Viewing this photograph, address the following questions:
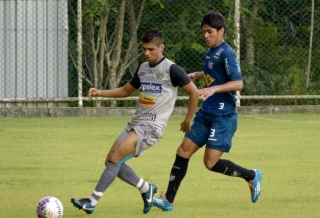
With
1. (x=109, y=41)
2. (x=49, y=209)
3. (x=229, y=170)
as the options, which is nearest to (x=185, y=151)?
(x=229, y=170)

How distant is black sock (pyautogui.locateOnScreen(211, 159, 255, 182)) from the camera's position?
8.28 meters

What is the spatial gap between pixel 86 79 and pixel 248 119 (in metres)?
3.29

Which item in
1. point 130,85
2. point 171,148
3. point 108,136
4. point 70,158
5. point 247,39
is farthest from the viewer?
point 247,39

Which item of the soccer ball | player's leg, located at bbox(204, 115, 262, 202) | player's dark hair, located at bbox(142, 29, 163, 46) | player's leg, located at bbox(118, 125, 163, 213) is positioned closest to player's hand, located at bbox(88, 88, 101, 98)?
player's leg, located at bbox(118, 125, 163, 213)

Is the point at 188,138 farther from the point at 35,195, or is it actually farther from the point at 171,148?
the point at 171,148

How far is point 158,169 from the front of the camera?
10.8m

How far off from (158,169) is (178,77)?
117 inches

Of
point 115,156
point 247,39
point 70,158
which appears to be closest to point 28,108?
point 247,39

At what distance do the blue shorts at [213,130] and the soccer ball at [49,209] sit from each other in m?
1.53

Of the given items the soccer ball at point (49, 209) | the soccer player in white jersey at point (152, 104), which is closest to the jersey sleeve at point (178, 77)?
the soccer player in white jersey at point (152, 104)

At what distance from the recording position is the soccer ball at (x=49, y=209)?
23.7 feet

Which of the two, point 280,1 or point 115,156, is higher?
point 280,1

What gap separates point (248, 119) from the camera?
56.5 ft

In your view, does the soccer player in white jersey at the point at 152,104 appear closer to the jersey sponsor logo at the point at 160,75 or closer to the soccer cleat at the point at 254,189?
the jersey sponsor logo at the point at 160,75
